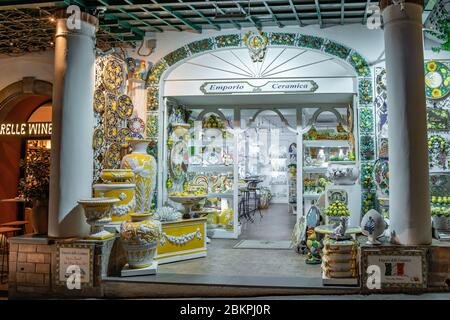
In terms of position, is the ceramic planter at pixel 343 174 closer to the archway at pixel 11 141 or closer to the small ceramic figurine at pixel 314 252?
the small ceramic figurine at pixel 314 252

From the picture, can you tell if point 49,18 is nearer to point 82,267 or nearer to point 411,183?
point 82,267

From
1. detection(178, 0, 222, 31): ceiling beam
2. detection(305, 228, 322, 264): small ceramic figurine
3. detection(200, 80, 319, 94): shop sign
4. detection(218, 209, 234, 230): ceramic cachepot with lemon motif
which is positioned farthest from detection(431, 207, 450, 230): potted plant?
detection(178, 0, 222, 31): ceiling beam

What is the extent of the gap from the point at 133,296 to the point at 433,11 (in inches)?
242

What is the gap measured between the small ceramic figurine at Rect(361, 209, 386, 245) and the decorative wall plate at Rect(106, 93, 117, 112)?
4346mm

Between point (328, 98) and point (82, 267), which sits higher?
point (328, 98)

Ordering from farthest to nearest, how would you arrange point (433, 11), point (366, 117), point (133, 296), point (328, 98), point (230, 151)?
point (230, 151) → point (328, 98) → point (366, 117) → point (433, 11) → point (133, 296)

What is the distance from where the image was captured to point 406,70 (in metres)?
4.61

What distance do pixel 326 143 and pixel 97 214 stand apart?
4717mm

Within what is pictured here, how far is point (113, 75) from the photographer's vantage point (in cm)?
670

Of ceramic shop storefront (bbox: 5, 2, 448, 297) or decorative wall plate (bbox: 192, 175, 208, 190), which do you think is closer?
ceramic shop storefront (bbox: 5, 2, 448, 297)

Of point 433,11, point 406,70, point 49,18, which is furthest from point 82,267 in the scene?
point 433,11

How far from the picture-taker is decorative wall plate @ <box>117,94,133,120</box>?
680 centimetres

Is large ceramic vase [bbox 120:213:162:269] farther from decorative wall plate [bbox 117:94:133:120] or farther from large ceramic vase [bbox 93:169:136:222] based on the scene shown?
decorative wall plate [bbox 117:94:133:120]

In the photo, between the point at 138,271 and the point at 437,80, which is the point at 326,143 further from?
the point at 138,271
